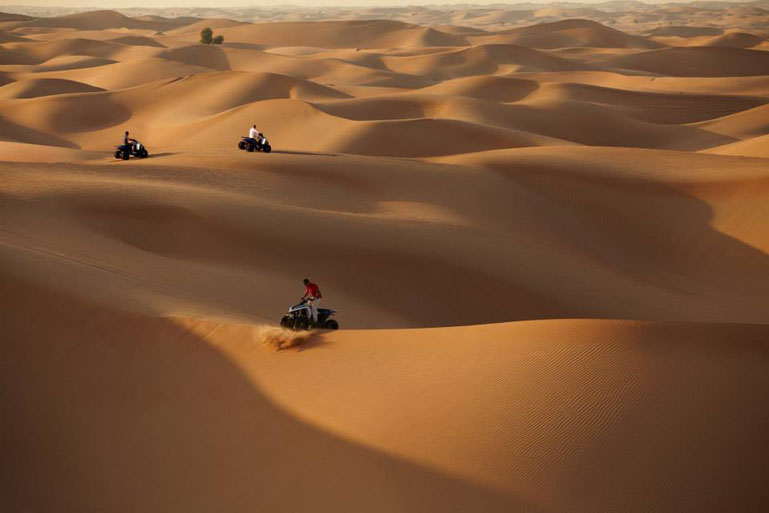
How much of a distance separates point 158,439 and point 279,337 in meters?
1.82

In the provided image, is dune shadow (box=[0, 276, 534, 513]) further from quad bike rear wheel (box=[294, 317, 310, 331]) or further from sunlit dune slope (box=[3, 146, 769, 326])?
sunlit dune slope (box=[3, 146, 769, 326])

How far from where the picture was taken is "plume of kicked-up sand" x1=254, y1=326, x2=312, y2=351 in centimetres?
883

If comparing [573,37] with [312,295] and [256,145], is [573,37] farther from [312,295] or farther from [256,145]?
[312,295]

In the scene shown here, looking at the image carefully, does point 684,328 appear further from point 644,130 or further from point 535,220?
point 644,130

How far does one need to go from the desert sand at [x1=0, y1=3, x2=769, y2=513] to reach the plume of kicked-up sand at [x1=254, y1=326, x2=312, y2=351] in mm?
26

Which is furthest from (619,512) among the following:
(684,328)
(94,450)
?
(94,450)

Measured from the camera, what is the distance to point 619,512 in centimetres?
593

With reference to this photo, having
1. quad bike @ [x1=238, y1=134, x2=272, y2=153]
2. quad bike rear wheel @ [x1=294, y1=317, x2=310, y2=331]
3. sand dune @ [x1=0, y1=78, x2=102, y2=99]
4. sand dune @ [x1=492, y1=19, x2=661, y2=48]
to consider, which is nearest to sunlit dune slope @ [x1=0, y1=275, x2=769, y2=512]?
quad bike rear wheel @ [x1=294, y1=317, x2=310, y2=331]

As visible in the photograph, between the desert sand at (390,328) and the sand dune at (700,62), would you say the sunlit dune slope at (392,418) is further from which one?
the sand dune at (700,62)

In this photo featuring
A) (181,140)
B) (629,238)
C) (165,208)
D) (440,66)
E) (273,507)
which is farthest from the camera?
(440,66)

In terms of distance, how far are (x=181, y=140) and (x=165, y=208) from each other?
24.3 metres

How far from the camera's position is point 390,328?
12.6m

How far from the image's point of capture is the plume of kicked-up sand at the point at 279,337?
8.83 metres

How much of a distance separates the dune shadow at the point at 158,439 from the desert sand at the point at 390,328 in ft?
0.08
